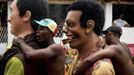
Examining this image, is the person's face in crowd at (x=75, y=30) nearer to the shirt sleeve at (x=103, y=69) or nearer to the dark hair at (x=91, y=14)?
the dark hair at (x=91, y=14)

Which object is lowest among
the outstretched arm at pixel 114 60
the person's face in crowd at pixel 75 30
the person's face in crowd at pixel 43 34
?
the outstretched arm at pixel 114 60

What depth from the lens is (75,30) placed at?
3.24 metres

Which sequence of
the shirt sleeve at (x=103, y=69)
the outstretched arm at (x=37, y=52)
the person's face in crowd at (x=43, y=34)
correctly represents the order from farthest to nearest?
the person's face in crowd at (x=43, y=34)
the outstretched arm at (x=37, y=52)
the shirt sleeve at (x=103, y=69)

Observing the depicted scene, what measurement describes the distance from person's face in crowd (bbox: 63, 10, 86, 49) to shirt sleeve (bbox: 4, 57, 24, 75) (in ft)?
1.28

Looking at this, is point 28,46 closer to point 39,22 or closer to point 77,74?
point 39,22

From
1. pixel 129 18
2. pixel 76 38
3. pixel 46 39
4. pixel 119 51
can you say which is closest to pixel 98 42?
pixel 76 38

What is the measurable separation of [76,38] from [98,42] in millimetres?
169

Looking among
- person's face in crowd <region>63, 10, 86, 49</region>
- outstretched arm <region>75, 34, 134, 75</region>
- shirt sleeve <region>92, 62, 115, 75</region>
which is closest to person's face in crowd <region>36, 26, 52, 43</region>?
person's face in crowd <region>63, 10, 86, 49</region>

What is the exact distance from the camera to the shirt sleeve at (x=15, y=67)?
10.3ft

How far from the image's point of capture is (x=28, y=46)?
3.49 meters

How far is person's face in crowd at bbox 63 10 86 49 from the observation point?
322 centimetres

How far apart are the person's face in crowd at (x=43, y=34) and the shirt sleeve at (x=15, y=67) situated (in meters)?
0.43

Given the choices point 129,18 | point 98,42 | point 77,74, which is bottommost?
point 129,18

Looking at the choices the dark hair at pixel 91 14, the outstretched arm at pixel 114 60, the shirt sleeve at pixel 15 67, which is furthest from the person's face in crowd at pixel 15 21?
the outstretched arm at pixel 114 60
